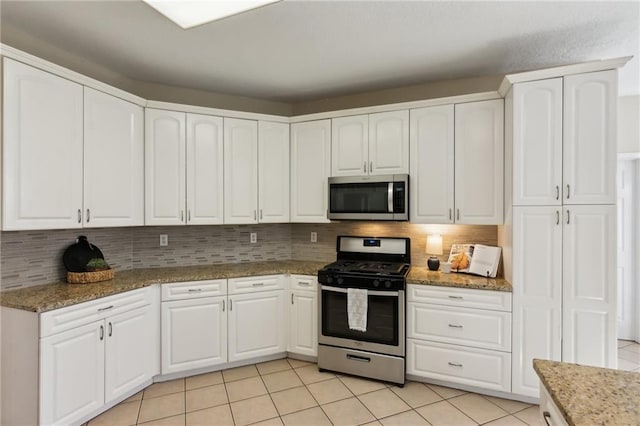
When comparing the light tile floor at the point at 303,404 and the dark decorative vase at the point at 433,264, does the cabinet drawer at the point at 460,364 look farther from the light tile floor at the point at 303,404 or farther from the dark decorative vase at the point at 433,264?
the dark decorative vase at the point at 433,264

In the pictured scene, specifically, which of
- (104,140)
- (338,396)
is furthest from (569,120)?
(104,140)

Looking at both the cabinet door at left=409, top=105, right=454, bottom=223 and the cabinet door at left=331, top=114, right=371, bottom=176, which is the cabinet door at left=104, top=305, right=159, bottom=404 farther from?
the cabinet door at left=409, top=105, right=454, bottom=223

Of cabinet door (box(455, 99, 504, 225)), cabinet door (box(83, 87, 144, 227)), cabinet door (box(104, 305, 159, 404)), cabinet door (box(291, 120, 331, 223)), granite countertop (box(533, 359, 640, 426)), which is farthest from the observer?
cabinet door (box(291, 120, 331, 223))

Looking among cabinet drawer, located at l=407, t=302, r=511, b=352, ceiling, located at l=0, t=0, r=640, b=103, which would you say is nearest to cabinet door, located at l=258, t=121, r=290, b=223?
ceiling, located at l=0, t=0, r=640, b=103

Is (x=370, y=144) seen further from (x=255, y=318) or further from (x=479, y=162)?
(x=255, y=318)

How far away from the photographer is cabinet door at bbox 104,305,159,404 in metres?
2.43

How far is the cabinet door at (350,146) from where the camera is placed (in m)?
3.29

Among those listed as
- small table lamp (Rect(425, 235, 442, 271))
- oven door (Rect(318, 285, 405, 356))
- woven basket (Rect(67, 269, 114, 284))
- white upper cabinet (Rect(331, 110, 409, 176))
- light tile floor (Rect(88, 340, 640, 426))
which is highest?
white upper cabinet (Rect(331, 110, 409, 176))

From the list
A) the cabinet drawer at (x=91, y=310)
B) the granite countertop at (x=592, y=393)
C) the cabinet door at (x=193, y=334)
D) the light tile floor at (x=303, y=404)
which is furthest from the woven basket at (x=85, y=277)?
the granite countertop at (x=592, y=393)

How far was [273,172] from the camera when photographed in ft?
11.6

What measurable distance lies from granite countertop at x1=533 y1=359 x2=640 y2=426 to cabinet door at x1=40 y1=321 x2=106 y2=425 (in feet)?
8.29

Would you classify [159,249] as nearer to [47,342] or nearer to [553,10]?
[47,342]

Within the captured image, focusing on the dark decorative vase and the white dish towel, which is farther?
the dark decorative vase

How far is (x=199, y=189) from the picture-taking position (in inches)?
126
